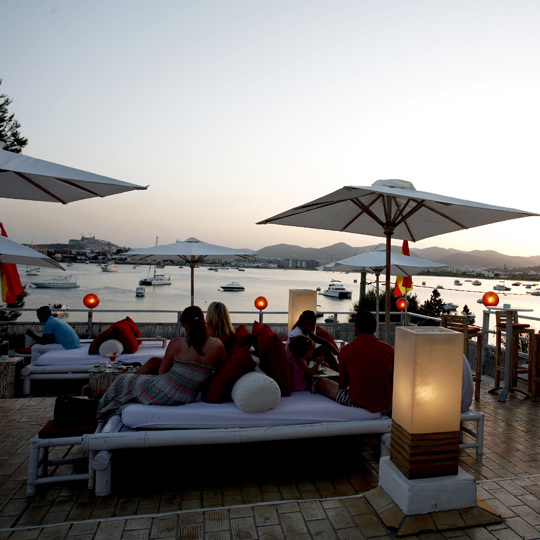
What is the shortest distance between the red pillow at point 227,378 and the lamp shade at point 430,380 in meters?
1.37

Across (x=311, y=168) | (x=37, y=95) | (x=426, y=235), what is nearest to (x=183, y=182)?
(x=311, y=168)

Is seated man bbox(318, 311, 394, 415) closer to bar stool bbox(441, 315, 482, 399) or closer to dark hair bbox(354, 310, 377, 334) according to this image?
dark hair bbox(354, 310, 377, 334)

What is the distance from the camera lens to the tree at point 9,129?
41.9ft

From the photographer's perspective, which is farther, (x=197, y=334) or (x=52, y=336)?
(x=52, y=336)

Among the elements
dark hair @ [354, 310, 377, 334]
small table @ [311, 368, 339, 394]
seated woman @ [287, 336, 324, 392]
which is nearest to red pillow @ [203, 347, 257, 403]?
seated woman @ [287, 336, 324, 392]

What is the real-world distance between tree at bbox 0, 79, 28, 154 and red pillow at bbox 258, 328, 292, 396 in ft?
43.6

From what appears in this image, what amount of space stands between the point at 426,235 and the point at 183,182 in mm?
15809

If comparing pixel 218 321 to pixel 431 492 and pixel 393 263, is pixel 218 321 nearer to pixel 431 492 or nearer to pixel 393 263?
pixel 431 492

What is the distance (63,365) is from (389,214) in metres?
4.94

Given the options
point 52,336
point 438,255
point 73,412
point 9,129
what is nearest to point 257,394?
point 73,412

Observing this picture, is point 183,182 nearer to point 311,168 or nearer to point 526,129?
point 311,168

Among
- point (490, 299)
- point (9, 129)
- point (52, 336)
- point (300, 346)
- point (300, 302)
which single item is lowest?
point (52, 336)

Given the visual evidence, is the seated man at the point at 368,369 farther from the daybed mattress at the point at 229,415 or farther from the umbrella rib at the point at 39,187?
the umbrella rib at the point at 39,187

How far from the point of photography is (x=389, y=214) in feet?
15.0
